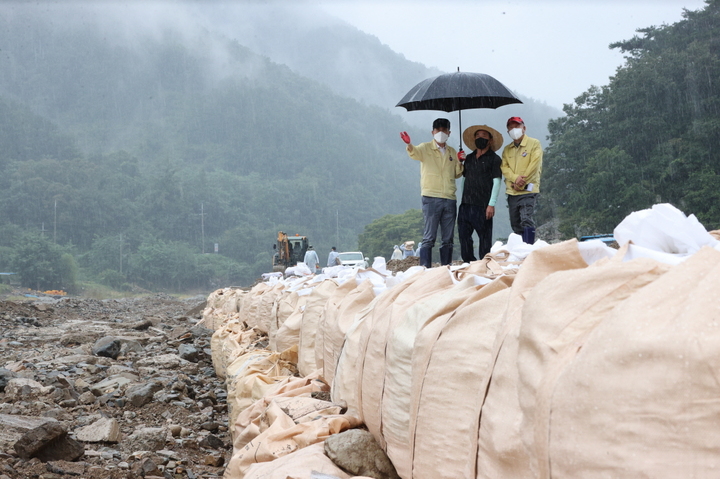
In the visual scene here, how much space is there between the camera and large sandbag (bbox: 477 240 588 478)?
50.5 inches

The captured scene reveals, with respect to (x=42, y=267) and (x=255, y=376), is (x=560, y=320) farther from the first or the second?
(x=42, y=267)

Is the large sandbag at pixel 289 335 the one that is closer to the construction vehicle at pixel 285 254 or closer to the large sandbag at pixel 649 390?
the large sandbag at pixel 649 390

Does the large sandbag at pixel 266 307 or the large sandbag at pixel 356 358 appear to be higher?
the large sandbag at pixel 356 358

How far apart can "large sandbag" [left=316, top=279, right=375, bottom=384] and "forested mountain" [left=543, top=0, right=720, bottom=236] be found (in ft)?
53.5

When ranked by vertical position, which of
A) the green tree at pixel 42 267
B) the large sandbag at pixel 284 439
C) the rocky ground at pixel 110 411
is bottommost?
the green tree at pixel 42 267

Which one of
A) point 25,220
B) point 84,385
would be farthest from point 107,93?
point 84,385

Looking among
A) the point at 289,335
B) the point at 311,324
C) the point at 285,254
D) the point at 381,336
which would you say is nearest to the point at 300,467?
the point at 381,336

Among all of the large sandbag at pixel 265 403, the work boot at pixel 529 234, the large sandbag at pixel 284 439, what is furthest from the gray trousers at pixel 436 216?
the large sandbag at pixel 284 439

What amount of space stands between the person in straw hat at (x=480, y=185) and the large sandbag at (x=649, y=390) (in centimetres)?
404

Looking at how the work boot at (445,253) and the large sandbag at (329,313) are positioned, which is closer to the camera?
the large sandbag at (329,313)

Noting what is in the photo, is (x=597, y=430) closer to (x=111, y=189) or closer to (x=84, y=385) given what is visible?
(x=84, y=385)

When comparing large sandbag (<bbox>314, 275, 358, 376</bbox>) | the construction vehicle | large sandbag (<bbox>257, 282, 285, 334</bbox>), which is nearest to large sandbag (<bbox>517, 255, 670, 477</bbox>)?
large sandbag (<bbox>314, 275, 358, 376</bbox>)

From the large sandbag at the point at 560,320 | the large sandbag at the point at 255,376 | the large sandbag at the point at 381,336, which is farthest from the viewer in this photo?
the large sandbag at the point at 255,376

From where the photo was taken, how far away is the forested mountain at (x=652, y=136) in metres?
18.8
